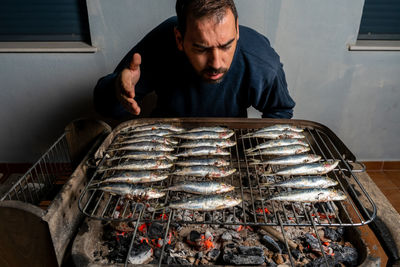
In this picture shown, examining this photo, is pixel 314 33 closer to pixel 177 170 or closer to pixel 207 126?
pixel 207 126

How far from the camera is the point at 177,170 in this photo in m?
1.75

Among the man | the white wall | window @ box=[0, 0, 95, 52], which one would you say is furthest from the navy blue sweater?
window @ box=[0, 0, 95, 52]

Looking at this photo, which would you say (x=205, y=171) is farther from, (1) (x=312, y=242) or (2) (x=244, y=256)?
(1) (x=312, y=242)

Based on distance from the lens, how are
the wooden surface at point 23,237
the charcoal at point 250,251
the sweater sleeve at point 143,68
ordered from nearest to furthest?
1. the wooden surface at point 23,237
2. the charcoal at point 250,251
3. the sweater sleeve at point 143,68

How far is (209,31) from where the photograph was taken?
5.73 ft

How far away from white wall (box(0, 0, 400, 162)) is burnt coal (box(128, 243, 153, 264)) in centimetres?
236

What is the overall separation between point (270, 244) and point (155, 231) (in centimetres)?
68

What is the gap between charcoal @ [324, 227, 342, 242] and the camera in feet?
5.44

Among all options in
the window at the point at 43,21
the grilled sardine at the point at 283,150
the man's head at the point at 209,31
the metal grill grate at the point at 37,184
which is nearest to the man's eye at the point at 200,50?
the man's head at the point at 209,31

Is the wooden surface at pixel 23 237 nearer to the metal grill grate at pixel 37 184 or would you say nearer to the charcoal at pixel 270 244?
the metal grill grate at pixel 37 184

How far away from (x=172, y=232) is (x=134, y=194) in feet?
1.18

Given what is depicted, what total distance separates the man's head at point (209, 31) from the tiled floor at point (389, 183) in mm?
2966

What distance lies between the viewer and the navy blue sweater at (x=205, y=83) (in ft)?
7.97

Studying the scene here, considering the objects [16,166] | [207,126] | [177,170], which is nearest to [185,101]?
[207,126]
